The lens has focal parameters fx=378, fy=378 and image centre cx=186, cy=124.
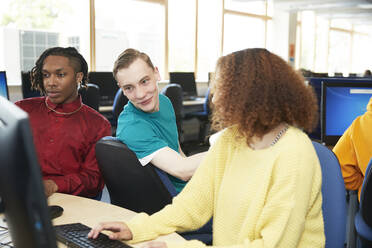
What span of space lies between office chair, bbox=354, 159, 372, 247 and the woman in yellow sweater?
642 mm

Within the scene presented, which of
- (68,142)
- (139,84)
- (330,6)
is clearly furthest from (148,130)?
(330,6)

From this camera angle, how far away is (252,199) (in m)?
0.93

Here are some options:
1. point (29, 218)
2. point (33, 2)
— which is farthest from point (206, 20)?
point (29, 218)

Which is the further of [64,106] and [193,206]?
[64,106]

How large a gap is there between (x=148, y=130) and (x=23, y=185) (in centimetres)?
109

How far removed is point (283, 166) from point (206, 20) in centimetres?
677

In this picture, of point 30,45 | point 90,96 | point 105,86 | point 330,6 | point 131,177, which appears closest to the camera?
point 131,177

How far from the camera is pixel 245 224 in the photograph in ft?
3.00

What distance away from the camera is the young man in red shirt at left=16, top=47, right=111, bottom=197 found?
162 cm

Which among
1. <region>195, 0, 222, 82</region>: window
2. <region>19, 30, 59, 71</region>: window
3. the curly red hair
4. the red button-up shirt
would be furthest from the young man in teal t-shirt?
<region>195, 0, 222, 82</region>: window

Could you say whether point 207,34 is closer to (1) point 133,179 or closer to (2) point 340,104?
(2) point 340,104

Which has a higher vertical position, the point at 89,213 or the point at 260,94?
the point at 260,94

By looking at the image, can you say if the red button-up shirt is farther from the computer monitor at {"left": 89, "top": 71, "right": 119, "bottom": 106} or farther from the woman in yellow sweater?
the computer monitor at {"left": 89, "top": 71, "right": 119, "bottom": 106}

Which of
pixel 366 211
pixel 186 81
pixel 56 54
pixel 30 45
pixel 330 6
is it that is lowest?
pixel 366 211
